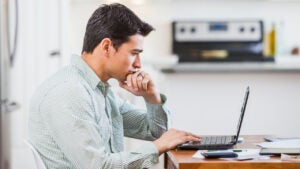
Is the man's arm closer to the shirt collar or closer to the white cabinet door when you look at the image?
the shirt collar

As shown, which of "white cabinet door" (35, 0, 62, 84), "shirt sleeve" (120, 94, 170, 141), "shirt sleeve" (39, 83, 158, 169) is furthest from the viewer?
"white cabinet door" (35, 0, 62, 84)

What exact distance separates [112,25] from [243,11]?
3890mm

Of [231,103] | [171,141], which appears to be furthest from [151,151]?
[231,103]

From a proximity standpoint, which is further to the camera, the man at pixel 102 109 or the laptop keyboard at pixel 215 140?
the laptop keyboard at pixel 215 140

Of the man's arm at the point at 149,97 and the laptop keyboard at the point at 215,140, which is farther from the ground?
the man's arm at the point at 149,97

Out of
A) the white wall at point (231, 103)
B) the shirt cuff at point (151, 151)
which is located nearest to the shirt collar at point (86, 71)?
the shirt cuff at point (151, 151)

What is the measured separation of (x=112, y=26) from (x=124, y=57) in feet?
0.38

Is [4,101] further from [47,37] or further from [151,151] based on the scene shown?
[47,37]

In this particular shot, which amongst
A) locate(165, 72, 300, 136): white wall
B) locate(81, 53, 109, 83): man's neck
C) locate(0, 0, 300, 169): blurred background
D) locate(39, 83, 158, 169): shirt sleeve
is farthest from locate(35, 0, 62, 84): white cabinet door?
locate(39, 83, 158, 169): shirt sleeve

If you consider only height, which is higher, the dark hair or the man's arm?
the dark hair

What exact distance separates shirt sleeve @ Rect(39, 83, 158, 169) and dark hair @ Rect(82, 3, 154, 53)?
0.24 m

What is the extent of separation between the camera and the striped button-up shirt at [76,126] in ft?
6.29

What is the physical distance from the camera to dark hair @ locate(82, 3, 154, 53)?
217 centimetres

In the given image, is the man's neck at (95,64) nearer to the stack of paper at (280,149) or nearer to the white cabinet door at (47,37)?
the stack of paper at (280,149)
